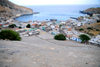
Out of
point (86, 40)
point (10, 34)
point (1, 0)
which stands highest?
point (1, 0)

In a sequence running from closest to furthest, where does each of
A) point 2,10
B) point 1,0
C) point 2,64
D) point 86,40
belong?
point 2,64, point 86,40, point 2,10, point 1,0

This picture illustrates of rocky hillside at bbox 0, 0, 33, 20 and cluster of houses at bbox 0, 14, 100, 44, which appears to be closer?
cluster of houses at bbox 0, 14, 100, 44

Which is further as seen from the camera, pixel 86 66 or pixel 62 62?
pixel 62 62

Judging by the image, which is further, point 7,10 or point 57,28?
point 7,10

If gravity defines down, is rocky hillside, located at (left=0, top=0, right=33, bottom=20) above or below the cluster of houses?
above

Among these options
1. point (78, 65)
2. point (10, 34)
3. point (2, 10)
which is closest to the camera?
point (78, 65)

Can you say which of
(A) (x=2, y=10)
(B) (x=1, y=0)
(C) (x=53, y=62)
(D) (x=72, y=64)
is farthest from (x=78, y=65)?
(B) (x=1, y=0)

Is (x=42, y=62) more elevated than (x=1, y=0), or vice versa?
(x=1, y=0)

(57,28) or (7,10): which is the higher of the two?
(7,10)

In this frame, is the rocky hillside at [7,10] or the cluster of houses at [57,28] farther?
the rocky hillside at [7,10]

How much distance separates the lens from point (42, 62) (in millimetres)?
4148

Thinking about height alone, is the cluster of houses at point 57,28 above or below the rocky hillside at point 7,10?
below

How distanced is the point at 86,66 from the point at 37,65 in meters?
1.69

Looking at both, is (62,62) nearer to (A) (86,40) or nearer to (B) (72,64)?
(B) (72,64)
